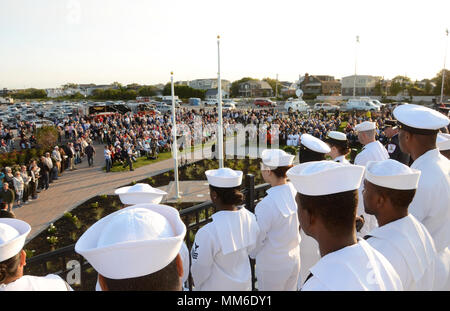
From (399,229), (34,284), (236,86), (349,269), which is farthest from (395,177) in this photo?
(236,86)

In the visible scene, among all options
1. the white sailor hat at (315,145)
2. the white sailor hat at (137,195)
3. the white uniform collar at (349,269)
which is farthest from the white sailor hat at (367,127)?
the white uniform collar at (349,269)

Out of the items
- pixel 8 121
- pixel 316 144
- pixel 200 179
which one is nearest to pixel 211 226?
pixel 316 144

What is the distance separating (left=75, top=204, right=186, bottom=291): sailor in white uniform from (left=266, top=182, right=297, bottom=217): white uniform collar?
1.84 meters

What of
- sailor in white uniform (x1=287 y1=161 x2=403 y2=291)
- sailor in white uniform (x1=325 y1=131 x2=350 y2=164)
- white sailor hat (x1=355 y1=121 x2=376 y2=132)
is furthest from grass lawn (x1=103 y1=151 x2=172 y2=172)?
sailor in white uniform (x1=287 y1=161 x2=403 y2=291)

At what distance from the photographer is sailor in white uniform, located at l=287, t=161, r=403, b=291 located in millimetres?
1495

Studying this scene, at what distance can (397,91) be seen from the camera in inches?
2712

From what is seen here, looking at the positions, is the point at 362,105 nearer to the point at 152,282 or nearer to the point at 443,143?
the point at 443,143

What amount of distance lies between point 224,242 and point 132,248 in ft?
4.80

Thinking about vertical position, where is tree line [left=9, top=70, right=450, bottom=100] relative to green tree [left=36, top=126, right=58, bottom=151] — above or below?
above

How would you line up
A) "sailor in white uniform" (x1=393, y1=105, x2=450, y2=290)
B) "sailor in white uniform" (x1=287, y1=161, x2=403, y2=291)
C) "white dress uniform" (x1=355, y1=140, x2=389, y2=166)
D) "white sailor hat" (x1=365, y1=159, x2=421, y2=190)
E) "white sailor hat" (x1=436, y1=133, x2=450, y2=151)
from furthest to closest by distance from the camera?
"white dress uniform" (x1=355, y1=140, x2=389, y2=166) < "white sailor hat" (x1=436, y1=133, x2=450, y2=151) < "sailor in white uniform" (x1=393, y1=105, x2=450, y2=290) < "white sailor hat" (x1=365, y1=159, x2=421, y2=190) < "sailor in white uniform" (x1=287, y1=161, x2=403, y2=291)

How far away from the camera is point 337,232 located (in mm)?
1721

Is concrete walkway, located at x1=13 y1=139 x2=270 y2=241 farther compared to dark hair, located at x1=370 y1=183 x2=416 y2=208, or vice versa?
concrete walkway, located at x1=13 y1=139 x2=270 y2=241

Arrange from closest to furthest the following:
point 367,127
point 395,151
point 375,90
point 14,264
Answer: point 14,264 < point 367,127 < point 395,151 < point 375,90

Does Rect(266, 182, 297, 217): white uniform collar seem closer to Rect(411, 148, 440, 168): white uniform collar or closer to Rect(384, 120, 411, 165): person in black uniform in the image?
Rect(411, 148, 440, 168): white uniform collar
